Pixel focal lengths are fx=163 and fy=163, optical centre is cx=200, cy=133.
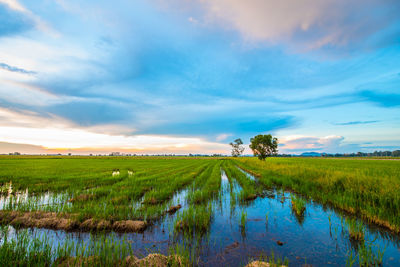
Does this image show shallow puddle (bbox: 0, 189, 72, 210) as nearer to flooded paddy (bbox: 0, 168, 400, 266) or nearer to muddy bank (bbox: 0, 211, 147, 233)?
muddy bank (bbox: 0, 211, 147, 233)

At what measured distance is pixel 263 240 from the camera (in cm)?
457

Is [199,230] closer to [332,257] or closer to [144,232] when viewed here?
[144,232]

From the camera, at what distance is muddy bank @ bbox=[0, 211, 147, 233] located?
515cm

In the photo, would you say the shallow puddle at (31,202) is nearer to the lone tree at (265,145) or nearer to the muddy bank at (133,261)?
the muddy bank at (133,261)

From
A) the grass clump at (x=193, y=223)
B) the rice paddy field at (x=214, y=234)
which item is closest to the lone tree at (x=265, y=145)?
the rice paddy field at (x=214, y=234)

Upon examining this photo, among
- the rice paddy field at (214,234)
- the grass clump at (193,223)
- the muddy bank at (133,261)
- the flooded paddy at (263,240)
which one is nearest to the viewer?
the muddy bank at (133,261)

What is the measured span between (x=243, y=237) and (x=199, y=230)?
133 cm

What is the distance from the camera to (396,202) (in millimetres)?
5906

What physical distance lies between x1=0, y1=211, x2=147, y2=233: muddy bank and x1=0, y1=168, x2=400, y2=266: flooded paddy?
214 mm

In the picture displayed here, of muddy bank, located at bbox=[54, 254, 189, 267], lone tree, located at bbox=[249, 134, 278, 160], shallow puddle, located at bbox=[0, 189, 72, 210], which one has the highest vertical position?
lone tree, located at bbox=[249, 134, 278, 160]

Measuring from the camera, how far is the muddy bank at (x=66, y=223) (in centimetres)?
515

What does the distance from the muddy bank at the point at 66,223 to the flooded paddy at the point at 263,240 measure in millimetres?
214

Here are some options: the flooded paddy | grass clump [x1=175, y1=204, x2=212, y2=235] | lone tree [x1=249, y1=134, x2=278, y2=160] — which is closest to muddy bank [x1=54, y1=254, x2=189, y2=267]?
the flooded paddy

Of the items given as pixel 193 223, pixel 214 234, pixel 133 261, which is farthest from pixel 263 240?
pixel 133 261
